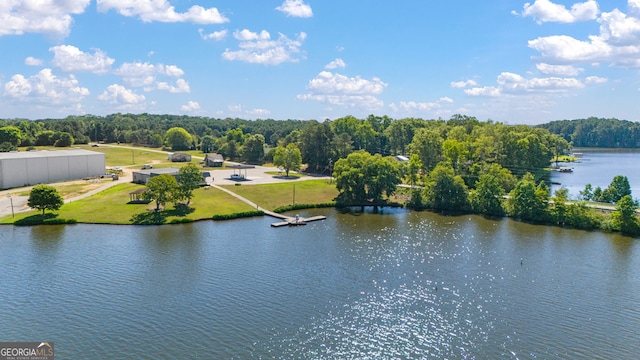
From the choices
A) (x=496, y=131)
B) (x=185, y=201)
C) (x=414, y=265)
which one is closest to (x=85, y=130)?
(x=185, y=201)

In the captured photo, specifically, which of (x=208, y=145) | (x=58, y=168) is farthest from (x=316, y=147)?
(x=58, y=168)

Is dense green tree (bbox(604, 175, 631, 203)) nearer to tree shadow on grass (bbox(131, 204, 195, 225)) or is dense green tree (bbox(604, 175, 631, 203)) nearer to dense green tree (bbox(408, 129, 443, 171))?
dense green tree (bbox(408, 129, 443, 171))

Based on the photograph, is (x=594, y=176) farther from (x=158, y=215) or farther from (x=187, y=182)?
(x=158, y=215)

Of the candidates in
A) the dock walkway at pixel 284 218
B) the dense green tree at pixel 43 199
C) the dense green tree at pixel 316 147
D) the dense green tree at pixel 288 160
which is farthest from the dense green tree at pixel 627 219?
the dense green tree at pixel 43 199

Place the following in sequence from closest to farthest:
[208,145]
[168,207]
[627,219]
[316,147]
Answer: [627,219], [168,207], [316,147], [208,145]

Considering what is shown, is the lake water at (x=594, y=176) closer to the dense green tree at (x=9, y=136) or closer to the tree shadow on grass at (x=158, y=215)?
the tree shadow on grass at (x=158, y=215)

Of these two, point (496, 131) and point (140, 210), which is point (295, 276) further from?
point (496, 131)

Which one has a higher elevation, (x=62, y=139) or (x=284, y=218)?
(x=62, y=139)
